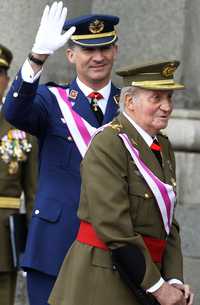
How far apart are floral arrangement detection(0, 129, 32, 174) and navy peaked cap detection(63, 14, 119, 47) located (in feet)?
2.63

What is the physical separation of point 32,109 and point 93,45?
431 millimetres

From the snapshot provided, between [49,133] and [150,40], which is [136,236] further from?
[150,40]

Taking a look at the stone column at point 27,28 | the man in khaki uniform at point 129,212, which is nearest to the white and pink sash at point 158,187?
the man in khaki uniform at point 129,212

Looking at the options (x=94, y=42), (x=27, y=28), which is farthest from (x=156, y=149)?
(x=27, y=28)

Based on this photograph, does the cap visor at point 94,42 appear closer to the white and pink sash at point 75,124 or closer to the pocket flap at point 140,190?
the white and pink sash at point 75,124

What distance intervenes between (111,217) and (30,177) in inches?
62.7

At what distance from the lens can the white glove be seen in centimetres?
477

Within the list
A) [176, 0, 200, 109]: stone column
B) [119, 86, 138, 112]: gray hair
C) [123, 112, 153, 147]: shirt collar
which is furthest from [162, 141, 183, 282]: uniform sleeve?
[176, 0, 200, 109]: stone column

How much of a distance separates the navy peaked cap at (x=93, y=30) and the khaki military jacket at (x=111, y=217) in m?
0.72

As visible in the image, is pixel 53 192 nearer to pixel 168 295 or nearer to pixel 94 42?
pixel 94 42

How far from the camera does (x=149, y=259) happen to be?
171 inches

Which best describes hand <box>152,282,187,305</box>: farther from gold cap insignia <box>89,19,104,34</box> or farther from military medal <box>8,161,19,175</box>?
military medal <box>8,161,19,175</box>

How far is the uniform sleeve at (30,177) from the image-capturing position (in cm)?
586

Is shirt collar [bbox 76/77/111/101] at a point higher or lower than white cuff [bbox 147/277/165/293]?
higher
